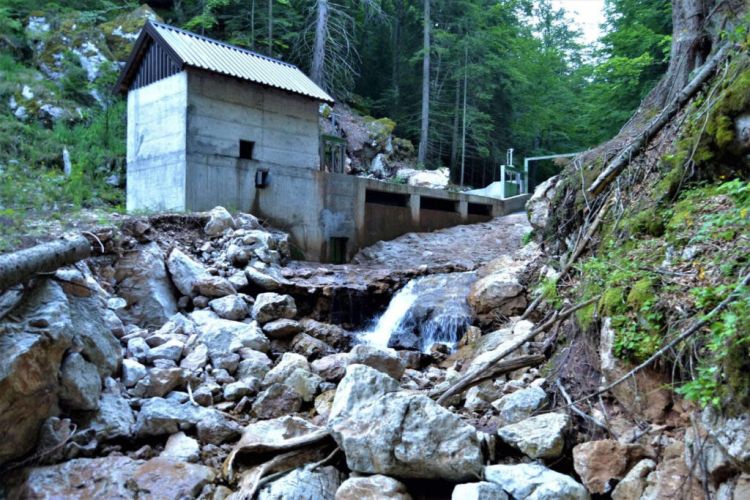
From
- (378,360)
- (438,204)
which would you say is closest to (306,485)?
(378,360)

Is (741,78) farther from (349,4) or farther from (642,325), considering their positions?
(349,4)

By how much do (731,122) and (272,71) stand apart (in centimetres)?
1209

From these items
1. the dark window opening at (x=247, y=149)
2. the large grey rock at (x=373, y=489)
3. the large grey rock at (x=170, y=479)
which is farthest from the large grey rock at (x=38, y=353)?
the dark window opening at (x=247, y=149)

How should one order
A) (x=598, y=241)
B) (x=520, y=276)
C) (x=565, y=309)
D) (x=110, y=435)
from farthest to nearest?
(x=520, y=276), (x=598, y=241), (x=565, y=309), (x=110, y=435)

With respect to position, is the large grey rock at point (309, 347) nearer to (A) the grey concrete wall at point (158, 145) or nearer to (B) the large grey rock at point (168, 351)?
(B) the large grey rock at point (168, 351)

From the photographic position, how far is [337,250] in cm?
1523

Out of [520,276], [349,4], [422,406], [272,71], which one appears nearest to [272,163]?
[272,71]

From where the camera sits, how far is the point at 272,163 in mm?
14031

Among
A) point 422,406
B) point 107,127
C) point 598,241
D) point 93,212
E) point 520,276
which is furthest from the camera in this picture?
point 107,127

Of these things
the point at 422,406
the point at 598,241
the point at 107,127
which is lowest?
the point at 422,406

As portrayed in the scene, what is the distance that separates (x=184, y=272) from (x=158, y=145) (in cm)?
531

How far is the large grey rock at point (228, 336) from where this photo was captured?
7599 millimetres

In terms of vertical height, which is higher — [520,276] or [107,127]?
[107,127]

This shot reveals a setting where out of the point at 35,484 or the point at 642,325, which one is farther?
the point at 35,484
